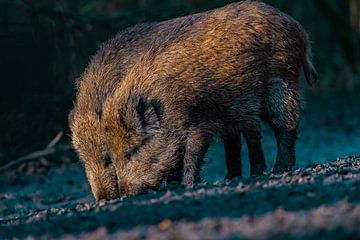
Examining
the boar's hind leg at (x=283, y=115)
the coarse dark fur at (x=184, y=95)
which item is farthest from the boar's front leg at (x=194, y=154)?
the boar's hind leg at (x=283, y=115)

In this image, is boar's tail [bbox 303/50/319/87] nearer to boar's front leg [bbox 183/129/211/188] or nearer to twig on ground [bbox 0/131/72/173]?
boar's front leg [bbox 183/129/211/188]

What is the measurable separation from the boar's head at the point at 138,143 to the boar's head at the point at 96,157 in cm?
7

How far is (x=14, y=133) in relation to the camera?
10961mm

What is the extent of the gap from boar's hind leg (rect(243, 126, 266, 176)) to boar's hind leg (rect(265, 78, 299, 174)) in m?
0.16

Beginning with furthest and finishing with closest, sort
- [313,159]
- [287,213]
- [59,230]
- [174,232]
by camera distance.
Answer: [313,159]
[59,230]
[287,213]
[174,232]

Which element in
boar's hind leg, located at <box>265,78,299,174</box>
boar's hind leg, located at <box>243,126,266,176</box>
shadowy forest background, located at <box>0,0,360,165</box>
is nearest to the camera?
boar's hind leg, located at <box>265,78,299,174</box>

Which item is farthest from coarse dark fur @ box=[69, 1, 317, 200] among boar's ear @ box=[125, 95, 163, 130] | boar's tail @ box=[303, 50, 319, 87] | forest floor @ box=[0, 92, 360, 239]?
forest floor @ box=[0, 92, 360, 239]

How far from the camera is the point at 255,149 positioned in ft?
25.1

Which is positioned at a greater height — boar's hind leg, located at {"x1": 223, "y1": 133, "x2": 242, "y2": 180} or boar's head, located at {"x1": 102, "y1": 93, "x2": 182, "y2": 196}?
boar's head, located at {"x1": 102, "y1": 93, "x2": 182, "y2": 196}

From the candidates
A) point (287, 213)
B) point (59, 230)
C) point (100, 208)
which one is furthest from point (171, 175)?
point (287, 213)

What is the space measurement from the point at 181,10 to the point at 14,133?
269 centimetres

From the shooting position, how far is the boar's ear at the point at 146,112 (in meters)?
7.05

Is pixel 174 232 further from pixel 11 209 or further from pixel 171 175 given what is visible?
pixel 11 209

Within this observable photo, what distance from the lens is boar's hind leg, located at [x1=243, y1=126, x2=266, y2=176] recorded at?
7.57 m
